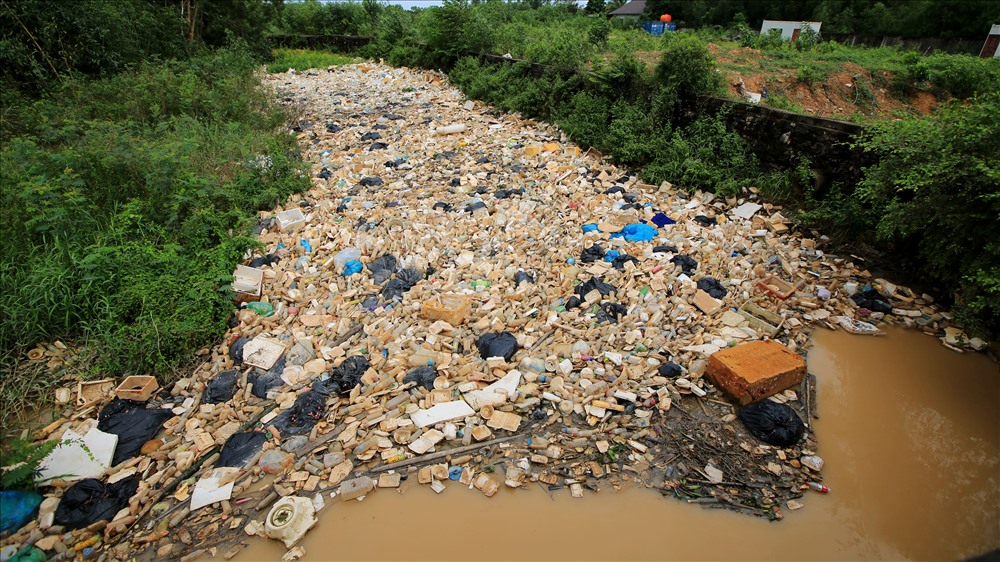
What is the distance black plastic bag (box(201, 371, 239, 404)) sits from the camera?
296 cm

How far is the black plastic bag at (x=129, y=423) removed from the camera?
2.66 m

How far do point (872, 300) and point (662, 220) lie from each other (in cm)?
182

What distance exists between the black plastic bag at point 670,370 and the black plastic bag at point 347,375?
1934mm

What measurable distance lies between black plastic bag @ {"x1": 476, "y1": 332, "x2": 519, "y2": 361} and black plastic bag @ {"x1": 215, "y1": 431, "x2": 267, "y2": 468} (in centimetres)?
141

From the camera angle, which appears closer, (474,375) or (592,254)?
(474,375)

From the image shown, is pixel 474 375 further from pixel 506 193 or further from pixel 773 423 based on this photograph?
pixel 506 193

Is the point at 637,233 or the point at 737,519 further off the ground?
the point at 637,233

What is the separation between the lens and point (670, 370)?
120 inches

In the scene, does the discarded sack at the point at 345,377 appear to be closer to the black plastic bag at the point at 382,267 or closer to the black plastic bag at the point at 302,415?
the black plastic bag at the point at 302,415

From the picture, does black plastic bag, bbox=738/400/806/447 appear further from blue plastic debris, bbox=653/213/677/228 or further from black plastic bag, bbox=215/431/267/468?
black plastic bag, bbox=215/431/267/468

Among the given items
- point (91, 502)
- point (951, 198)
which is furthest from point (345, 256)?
point (951, 198)

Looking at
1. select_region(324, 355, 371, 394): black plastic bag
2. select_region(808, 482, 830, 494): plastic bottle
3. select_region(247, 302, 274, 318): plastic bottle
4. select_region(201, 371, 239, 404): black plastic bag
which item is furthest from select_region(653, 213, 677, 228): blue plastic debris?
select_region(201, 371, 239, 404): black plastic bag

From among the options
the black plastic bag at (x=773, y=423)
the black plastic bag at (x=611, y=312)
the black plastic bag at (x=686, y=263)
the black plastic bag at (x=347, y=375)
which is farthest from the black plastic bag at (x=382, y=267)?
the black plastic bag at (x=773, y=423)

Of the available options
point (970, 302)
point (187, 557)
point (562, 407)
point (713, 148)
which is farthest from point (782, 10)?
point (187, 557)
